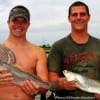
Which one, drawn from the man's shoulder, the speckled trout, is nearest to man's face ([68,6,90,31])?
the man's shoulder

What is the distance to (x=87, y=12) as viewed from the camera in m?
8.76

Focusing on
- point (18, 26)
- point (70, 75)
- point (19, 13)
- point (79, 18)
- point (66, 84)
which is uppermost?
point (19, 13)

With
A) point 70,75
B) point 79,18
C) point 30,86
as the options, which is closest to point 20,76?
point 30,86

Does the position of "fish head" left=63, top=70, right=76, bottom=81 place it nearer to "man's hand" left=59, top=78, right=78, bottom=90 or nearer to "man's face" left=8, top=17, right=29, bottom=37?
"man's hand" left=59, top=78, right=78, bottom=90

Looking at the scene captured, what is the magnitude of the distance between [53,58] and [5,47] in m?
0.92

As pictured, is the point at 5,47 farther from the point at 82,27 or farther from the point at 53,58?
the point at 82,27

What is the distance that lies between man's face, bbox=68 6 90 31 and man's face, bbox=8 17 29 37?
864mm

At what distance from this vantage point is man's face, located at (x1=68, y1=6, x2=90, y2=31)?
8.62 metres

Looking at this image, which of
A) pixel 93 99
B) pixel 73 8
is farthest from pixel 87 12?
pixel 93 99

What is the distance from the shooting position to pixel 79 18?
8617 millimetres

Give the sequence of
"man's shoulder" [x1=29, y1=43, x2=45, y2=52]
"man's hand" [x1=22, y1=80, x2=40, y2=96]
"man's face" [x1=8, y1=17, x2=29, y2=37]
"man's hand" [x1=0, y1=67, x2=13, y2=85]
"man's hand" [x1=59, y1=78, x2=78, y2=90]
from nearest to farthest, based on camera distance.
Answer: "man's hand" [x1=0, y1=67, x2=13, y2=85]
"man's hand" [x1=22, y1=80, x2=40, y2=96]
"man's hand" [x1=59, y1=78, x2=78, y2=90]
"man's face" [x1=8, y1=17, x2=29, y2=37]
"man's shoulder" [x1=29, y1=43, x2=45, y2=52]

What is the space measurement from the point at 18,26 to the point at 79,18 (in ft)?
3.75

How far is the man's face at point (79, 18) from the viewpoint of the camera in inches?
Answer: 339

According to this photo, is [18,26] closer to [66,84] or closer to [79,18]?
[79,18]
